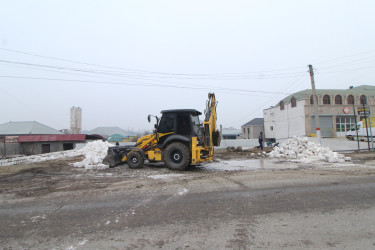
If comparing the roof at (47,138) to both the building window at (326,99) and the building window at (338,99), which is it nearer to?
the building window at (326,99)

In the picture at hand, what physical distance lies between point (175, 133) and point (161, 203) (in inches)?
238

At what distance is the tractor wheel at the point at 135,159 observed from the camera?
12102 millimetres

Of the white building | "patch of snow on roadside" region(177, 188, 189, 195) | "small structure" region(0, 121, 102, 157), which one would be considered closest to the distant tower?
"small structure" region(0, 121, 102, 157)

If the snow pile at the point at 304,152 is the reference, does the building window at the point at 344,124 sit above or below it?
above

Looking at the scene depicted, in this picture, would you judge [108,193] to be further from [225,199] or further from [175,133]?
[175,133]

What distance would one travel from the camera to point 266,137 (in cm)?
5209

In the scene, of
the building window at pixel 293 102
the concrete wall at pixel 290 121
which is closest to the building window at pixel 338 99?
the concrete wall at pixel 290 121

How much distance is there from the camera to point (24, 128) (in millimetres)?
47031

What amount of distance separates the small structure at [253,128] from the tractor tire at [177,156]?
44978 millimetres

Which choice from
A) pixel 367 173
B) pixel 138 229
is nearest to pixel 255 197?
pixel 138 229

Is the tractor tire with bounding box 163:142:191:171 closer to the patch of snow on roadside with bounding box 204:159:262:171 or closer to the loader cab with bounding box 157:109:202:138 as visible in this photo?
the loader cab with bounding box 157:109:202:138

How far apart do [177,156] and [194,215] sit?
644 cm

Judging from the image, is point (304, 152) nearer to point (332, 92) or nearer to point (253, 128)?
point (332, 92)

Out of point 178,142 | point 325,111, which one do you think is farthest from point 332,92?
point 178,142
